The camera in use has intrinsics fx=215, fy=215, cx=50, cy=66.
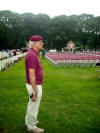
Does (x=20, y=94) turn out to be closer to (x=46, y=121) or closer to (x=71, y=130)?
(x=46, y=121)

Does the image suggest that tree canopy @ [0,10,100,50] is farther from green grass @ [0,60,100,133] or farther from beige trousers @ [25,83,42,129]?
beige trousers @ [25,83,42,129]

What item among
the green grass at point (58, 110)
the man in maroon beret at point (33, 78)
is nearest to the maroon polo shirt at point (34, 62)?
the man in maroon beret at point (33, 78)

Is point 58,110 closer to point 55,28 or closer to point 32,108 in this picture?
point 32,108

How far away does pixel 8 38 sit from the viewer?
63.0m

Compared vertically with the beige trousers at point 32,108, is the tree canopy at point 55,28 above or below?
above

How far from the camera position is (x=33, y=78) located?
15.6 feet

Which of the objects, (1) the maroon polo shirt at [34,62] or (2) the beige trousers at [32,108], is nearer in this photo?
(1) the maroon polo shirt at [34,62]

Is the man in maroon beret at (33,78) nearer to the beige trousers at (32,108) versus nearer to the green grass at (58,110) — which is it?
the beige trousers at (32,108)

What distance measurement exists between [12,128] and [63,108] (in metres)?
2.18

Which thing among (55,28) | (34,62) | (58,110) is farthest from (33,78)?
(55,28)

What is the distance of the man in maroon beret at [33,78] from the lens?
15.5ft

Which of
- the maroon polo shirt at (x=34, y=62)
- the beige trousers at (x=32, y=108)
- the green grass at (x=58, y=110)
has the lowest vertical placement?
the green grass at (x=58, y=110)

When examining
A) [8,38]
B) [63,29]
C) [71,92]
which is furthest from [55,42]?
[71,92]

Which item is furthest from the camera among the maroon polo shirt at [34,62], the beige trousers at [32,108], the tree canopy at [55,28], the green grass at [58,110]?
the tree canopy at [55,28]
